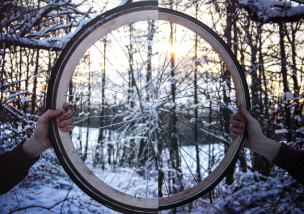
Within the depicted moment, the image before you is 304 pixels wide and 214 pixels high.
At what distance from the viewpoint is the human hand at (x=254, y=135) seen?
0.92m

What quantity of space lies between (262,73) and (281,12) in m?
0.90

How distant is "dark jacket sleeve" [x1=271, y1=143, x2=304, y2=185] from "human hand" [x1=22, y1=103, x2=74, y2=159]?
134cm

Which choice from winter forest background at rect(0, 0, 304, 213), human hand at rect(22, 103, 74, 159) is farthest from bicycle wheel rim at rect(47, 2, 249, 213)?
winter forest background at rect(0, 0, 304, 213)

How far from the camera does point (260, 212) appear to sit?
1.54 meters

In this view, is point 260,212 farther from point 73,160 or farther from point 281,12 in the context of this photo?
point 281,12

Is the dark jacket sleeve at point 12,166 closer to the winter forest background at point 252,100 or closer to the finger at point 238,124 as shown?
the winter forest background at point 252,100

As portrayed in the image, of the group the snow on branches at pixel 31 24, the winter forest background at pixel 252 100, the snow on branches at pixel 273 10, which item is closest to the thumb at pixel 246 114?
the winter forest background at pixel 252 100

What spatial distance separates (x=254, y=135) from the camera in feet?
3.12

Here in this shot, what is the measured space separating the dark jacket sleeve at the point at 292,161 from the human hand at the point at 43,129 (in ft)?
4.41

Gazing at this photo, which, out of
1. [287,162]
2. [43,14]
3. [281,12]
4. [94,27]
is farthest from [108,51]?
[287,162]

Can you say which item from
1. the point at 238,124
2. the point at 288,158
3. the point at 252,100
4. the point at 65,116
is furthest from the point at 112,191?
the point at 252,100

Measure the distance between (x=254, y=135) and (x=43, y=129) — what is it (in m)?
1.39

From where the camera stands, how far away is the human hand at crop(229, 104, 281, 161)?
92 centimetres

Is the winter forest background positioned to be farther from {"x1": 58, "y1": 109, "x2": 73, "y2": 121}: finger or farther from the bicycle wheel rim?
{"x1": 58, "y1": 109, "x2": 73, "y2": 121}: finger
